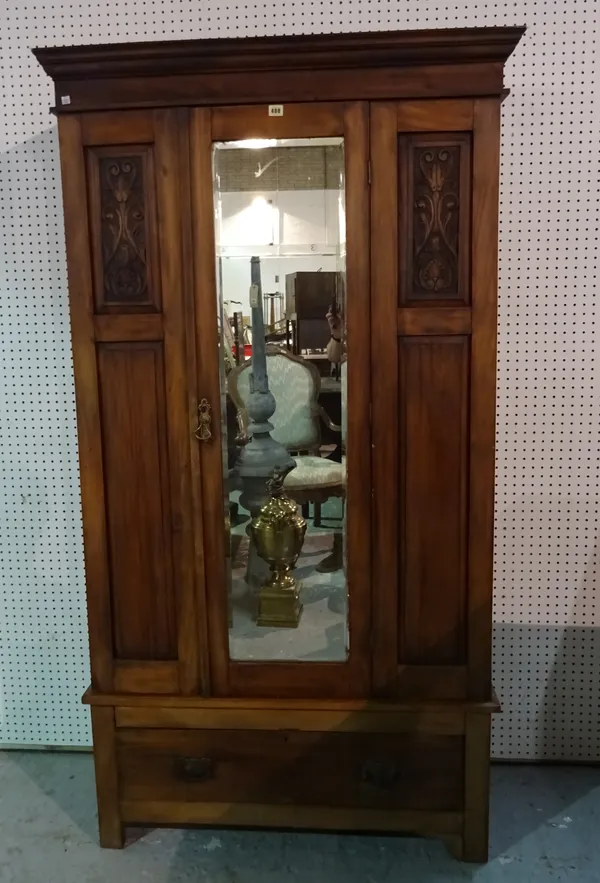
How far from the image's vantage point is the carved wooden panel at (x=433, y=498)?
5.82ft

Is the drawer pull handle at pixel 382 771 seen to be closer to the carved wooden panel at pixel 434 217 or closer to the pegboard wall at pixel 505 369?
the pegboard wall at pixel 505 369

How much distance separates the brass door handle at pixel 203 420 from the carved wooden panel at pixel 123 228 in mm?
254

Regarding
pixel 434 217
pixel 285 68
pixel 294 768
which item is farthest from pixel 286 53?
pixel 294 768

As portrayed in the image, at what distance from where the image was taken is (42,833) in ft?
6.90

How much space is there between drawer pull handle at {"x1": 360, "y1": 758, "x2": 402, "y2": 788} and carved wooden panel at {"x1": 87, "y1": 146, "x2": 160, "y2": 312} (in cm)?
124

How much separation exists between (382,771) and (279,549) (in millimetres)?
604

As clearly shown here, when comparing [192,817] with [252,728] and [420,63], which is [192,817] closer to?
[252,728]

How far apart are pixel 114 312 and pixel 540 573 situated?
1449 mm

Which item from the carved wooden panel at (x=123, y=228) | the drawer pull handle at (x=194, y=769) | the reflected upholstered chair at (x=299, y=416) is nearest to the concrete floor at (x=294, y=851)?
the drawer pull handle at (x=194, y=769)

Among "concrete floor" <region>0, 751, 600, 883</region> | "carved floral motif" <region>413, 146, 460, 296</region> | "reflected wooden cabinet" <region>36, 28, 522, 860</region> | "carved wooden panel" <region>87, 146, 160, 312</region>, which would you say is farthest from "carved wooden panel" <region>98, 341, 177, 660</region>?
"carved floral motif" <region>413, 146, 460, 296</region>

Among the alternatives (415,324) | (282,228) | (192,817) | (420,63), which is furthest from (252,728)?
(420,63)

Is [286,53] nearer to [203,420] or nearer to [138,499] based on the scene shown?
[203,420]

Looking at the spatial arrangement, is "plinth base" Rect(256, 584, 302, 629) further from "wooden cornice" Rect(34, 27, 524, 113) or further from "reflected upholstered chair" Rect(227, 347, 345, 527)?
"wooden cornice" Rect(34, 27, 524, 113)

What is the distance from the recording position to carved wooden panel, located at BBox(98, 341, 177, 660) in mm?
1834
